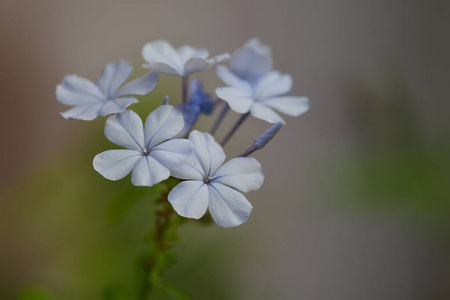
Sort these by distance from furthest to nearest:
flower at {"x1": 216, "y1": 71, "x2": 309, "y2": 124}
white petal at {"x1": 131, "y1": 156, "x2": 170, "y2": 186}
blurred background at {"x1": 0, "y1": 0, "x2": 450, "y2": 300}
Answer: blurred background at {"x1": 0, "y1": 0, "x2": 450, "y2": 300}
flower at {"x1": 216, "y1": 71, "x2": 309, "y2": 124}
white petal at {"x1": 131, "y1": 156, "x2": 170, "y2": 186}

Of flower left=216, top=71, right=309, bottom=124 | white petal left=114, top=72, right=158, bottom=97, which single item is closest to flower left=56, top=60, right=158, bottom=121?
white petal left=114, top=72, right=158, bottom=97

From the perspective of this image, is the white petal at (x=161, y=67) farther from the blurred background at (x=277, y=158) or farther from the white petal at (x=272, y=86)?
the blurred background at (x=277, y=158)

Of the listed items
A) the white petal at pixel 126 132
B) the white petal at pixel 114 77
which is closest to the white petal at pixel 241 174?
the white petal at pixel 126 132

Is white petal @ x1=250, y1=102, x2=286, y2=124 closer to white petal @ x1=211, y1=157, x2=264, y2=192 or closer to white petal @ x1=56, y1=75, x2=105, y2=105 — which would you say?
white petal @ x1=211, y1=157, x2=264, y2=192

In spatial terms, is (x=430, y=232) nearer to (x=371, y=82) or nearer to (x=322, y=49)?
(x=371, y=82)

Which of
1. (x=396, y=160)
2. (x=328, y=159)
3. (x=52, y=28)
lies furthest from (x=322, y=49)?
(x=52, y=28)

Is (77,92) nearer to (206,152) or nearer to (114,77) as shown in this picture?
(114,77)

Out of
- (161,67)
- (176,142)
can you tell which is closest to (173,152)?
(176,142)
